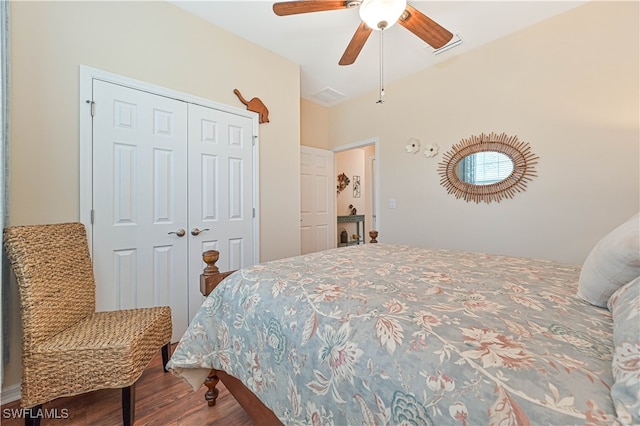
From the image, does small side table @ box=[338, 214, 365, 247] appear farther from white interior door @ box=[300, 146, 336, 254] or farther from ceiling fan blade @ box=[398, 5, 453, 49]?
ceiling fan blade @ box=[398, 5, 453, 49]

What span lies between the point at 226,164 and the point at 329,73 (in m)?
1.71

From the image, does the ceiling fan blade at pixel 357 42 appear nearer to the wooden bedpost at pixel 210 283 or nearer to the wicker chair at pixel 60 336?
the wooden bedpost at pixel 210 283

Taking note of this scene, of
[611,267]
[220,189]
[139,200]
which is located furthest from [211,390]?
[611,267]

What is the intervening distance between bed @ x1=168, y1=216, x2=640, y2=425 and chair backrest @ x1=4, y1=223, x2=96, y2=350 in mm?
692

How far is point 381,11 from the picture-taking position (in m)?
1.61

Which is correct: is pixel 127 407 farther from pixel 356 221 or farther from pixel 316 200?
pixel 356 221

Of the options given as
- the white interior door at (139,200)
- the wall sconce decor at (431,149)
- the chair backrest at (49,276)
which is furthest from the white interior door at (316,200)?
the chair backrest at (49,276)

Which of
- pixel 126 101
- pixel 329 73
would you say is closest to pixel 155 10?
pixel 126 101

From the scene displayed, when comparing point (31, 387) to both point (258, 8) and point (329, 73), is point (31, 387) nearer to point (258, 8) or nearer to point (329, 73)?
point (258, 8)

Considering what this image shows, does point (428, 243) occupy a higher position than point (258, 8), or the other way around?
point (258, 8)

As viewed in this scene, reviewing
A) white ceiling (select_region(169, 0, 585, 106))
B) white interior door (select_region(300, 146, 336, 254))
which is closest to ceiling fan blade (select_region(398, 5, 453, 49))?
white ceiling (select_region(169, 0, 585, 106))

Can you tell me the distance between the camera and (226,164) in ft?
8.05

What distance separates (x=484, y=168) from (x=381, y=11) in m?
1.84

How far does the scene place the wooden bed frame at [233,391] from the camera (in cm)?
109
